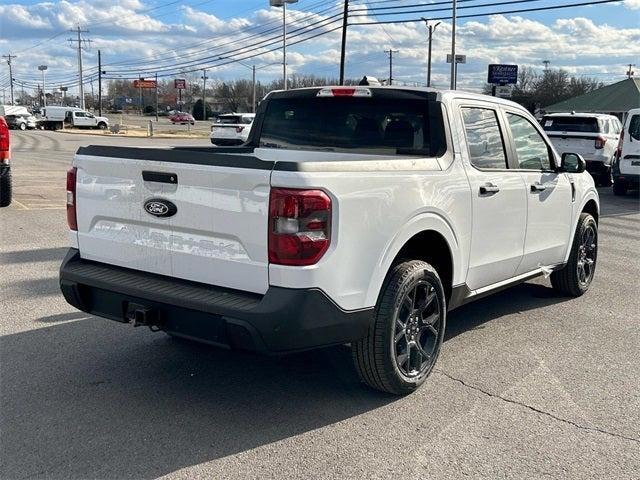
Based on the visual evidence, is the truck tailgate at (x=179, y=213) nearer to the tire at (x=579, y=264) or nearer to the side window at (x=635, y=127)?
the tire at (x=579, y=264)

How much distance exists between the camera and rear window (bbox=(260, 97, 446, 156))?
4.53m

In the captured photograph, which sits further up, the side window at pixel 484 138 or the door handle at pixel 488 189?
the side window at pixel 484 138

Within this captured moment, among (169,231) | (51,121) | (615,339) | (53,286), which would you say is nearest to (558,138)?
(615,339)

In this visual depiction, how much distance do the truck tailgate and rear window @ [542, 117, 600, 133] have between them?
15791 mm

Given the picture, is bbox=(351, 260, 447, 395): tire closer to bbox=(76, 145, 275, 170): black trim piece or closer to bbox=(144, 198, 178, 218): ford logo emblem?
bbox=(76, 145, 275, 170): black trim piece

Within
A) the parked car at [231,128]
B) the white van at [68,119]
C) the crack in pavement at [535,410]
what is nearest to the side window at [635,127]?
the crack in pavement at [535,410]

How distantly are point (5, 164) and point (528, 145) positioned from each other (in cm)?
845

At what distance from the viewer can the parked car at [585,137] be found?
56.4ft

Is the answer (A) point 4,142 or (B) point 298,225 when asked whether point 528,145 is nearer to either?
(B) point 298,225

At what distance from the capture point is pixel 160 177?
359cm

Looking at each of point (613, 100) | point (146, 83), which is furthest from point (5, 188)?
point (146, 83)

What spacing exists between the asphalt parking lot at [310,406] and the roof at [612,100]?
146 feet

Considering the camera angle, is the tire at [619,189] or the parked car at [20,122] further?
the parked car at [20,122]

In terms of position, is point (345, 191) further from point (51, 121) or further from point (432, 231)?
point (51, 121)
